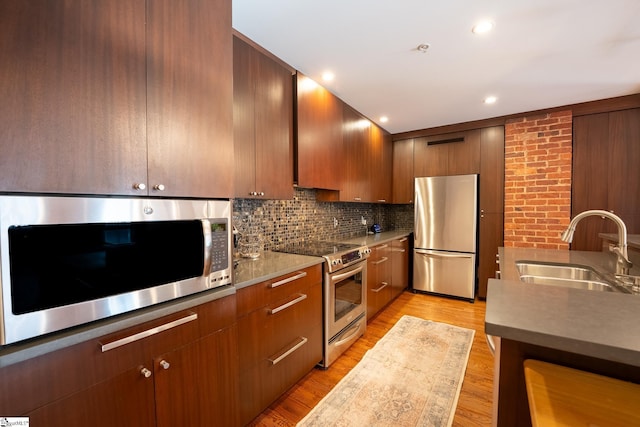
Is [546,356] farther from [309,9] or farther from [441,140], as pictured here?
[441,140]

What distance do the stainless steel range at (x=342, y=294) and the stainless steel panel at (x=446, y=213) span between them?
151cm

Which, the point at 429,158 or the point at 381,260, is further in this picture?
the point at 429,158

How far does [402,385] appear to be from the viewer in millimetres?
1869

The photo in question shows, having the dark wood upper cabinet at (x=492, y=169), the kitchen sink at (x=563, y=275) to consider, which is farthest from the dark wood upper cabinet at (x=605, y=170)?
the kitchen sink at (x=563, y=275)

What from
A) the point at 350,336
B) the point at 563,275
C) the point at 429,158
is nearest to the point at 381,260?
the point at 350,336

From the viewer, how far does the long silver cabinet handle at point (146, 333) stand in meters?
0.88

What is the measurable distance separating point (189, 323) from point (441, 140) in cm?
385

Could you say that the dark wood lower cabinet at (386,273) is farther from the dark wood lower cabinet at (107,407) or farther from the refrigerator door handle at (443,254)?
the dark wood lower cabinet at (107,407)

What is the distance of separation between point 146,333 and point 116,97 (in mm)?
855

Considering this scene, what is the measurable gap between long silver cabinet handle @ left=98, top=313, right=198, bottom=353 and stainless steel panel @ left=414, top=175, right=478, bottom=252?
336cm

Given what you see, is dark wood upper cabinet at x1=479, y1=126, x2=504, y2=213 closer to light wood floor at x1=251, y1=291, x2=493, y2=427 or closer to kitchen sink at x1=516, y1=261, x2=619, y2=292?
light wood floor at x1=251, y1=291, x2=493, y2=427

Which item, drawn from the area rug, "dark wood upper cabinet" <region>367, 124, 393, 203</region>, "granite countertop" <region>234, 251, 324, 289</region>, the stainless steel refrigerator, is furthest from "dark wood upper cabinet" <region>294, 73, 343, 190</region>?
the stainless steel refrigerator

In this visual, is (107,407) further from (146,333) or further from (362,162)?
(362,162)

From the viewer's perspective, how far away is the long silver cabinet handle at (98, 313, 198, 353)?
0.88m
